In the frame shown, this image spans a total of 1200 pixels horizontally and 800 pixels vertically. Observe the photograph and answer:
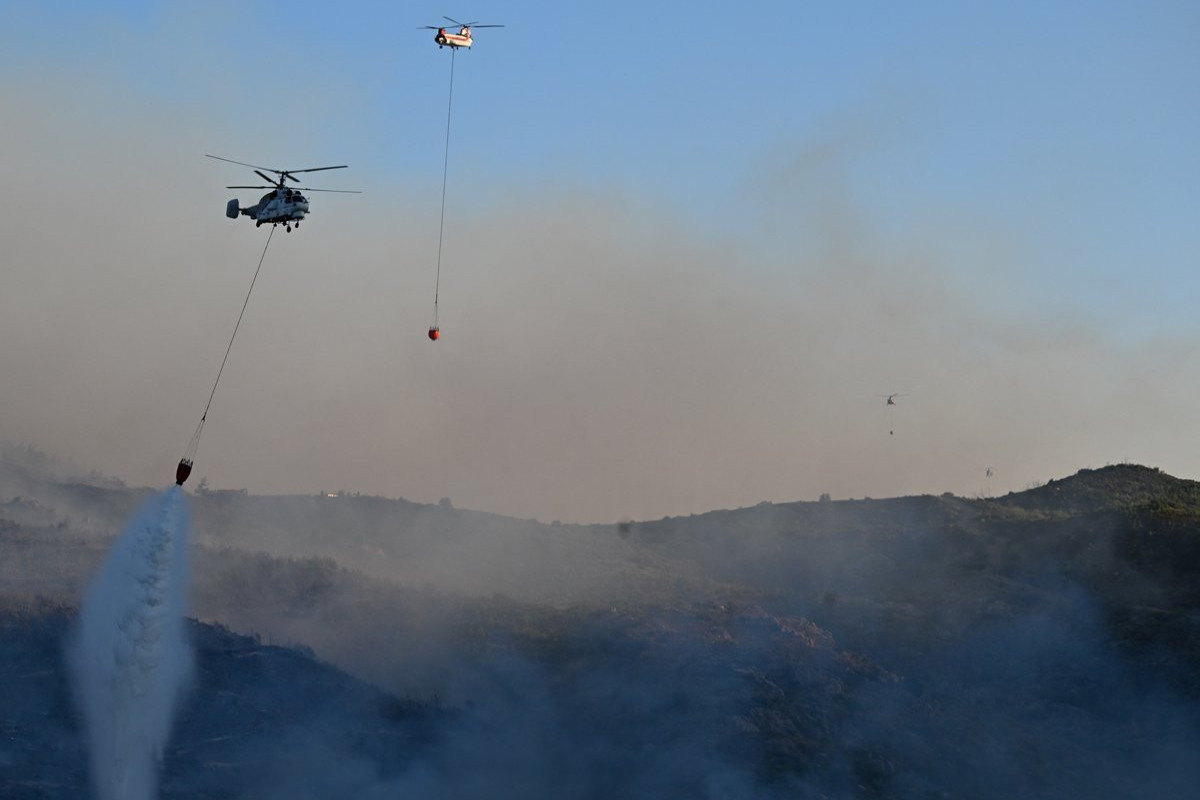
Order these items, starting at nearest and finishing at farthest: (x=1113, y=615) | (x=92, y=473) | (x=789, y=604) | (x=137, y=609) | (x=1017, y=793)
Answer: (x=1017, y=793), (x=137, y=609), (x=1113, y=615), (x=789, y=604), (x=92, y=473)

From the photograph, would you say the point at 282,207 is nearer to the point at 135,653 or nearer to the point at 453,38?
the point at 453,38

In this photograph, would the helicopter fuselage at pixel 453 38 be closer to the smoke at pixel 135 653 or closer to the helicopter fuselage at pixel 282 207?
the helicopter fuselage at pixel 282 207

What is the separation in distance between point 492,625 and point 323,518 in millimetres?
25227

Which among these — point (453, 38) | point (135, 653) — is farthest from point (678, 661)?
point (453, 38)

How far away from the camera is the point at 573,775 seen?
159 feet

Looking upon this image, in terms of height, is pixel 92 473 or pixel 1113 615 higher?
pixel 92 473

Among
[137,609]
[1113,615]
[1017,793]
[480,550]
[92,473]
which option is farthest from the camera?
[92,473]

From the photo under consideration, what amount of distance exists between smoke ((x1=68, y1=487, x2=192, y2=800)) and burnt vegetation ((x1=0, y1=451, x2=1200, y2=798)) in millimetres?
829

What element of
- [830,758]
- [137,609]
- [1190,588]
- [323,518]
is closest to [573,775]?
[830,758]

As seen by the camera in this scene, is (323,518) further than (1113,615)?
Yes

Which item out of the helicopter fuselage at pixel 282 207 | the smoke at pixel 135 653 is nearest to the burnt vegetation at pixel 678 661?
the smoke at pixel 135 653

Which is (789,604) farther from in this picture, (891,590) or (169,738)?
(169,738)

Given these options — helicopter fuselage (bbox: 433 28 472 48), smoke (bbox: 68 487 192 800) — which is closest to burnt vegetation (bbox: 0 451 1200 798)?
smoke (bbox: 68 487 192 800)

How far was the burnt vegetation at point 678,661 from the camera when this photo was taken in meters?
48.0
